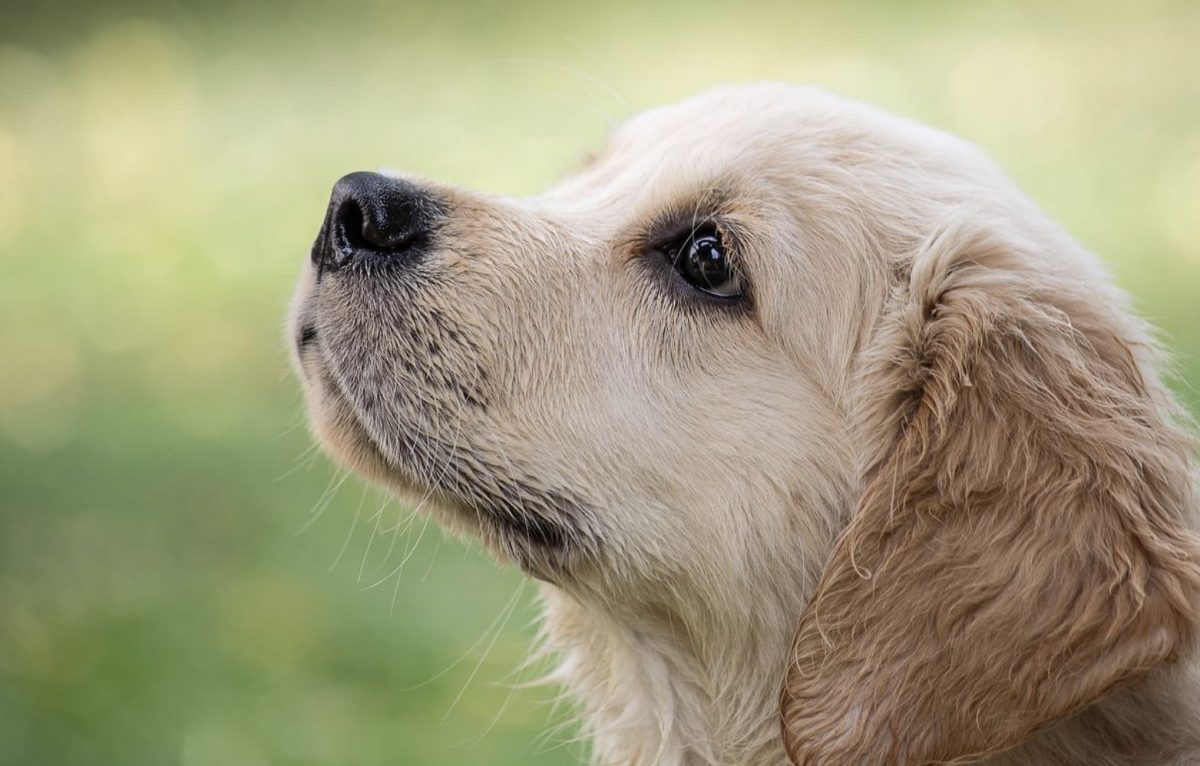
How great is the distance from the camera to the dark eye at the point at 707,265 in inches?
129

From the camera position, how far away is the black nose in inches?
128

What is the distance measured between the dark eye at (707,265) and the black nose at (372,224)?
572mm

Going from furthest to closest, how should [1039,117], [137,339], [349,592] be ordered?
[1039,117] → [137,339] → [349,592]

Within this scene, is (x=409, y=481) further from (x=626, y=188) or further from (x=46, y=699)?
(x=46, y=699)

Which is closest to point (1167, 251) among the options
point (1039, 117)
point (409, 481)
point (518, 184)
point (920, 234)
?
point (1039, 117)

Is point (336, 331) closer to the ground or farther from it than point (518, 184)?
farther from it

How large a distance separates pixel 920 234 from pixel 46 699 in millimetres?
3786

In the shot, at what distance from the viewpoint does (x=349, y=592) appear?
252 inches

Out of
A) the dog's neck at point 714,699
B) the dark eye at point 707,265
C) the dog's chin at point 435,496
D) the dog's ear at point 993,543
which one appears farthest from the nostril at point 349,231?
the dog's ear at point 993,543

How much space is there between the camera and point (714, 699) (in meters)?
3.32

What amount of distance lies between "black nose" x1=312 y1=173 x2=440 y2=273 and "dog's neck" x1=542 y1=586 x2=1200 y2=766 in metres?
→ 0.88

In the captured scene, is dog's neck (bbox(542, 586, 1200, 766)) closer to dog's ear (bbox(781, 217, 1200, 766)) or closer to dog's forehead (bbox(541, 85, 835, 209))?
dog's ear (bbox(781, 217, 1200, 766))

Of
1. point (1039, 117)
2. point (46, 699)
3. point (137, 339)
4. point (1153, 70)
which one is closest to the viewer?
point (46, 699)

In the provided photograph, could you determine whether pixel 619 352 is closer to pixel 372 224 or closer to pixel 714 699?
pixel 372 224
